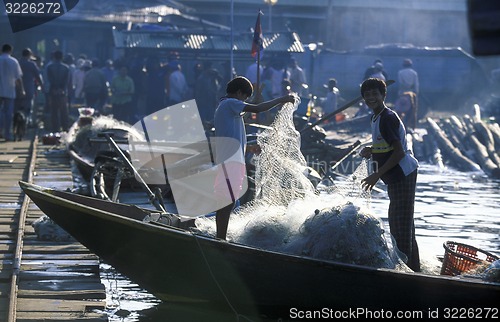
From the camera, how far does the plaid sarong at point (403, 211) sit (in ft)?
24.9

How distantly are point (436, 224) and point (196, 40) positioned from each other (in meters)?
12.9

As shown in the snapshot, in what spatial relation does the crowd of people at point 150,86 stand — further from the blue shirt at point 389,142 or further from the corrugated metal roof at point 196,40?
the blue shirt at point 389,142

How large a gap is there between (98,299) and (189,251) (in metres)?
0.98

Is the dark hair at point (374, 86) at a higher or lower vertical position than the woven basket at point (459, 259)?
higher

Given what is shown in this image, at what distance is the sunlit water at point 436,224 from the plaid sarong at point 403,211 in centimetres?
20

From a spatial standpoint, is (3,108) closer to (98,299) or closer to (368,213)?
(98,299)

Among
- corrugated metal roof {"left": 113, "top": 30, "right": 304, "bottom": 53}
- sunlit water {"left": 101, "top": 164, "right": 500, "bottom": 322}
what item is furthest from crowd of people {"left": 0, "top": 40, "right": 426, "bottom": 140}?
sunlit water {"left": 101, "top": 164, "right": 500, "bottom": 322}

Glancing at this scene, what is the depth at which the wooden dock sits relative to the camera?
7.29 m

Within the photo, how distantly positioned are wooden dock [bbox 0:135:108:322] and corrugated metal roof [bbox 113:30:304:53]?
38.1ft

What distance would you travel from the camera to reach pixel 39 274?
8.34 m

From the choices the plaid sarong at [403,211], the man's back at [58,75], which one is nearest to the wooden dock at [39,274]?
the plaid sarong at [403,211]

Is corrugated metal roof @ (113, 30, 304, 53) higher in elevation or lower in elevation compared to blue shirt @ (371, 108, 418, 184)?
lower

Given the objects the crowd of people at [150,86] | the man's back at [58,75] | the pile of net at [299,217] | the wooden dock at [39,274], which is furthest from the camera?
the crowd of people at [150,86]

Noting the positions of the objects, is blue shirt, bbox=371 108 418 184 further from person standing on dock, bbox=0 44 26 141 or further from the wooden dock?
person standing on dock, bbox=0 44 26 141
